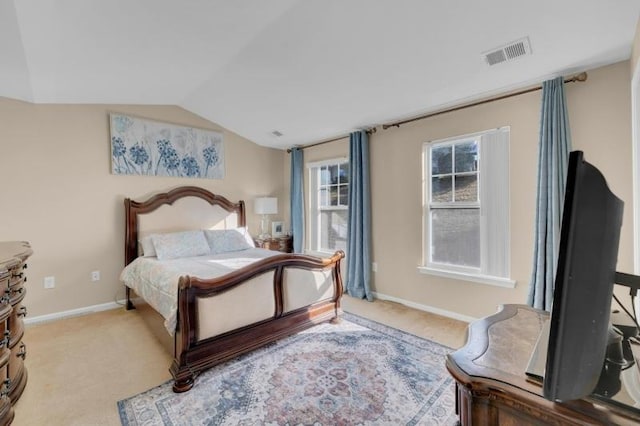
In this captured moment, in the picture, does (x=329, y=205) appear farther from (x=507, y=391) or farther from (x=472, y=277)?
(x=507, y=391)

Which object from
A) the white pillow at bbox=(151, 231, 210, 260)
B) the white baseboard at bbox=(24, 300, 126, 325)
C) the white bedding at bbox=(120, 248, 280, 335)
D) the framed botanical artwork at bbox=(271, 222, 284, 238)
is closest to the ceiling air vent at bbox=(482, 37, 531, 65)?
the white bedding at bbox=(120, 248, 280, 335)

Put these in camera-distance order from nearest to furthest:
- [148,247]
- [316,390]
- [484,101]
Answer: [316,390], [484,101], [148,247]

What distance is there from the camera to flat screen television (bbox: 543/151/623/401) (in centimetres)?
54

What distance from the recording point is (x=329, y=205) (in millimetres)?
4695

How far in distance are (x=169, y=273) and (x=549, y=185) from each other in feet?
10.8

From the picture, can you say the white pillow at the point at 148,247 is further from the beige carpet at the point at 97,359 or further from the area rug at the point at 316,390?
the area rug at the point at 316,390

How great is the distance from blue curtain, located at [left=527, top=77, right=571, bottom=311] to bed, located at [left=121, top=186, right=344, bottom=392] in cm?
177

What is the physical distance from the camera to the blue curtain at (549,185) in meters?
2.36

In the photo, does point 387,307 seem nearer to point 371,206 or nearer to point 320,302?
point 320,302

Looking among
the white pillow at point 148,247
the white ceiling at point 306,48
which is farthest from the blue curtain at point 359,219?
the white pillow at point 148,247

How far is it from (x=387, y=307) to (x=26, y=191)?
4.17 metres

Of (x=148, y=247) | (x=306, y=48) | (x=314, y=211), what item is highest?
(x=306, y=48)

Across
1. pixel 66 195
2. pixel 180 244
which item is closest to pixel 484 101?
pixel 180 244

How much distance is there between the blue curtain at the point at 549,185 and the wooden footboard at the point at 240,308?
1772mm
